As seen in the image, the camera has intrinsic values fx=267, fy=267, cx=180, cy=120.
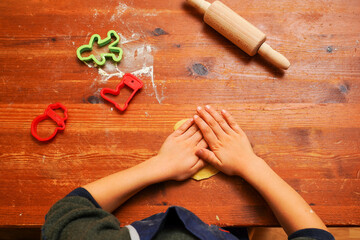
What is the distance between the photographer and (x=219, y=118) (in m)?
0.76

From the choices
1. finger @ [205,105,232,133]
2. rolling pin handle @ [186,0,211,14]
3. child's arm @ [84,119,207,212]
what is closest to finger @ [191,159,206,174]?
child's arm @ [84,119,207,212]

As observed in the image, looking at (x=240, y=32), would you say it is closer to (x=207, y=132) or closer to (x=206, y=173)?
(x=207, y=132)

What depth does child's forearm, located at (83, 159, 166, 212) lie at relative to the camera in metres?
0.67

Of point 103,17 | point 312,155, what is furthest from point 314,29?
point 103,17

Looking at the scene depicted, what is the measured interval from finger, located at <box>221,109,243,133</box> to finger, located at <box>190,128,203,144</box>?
87mm

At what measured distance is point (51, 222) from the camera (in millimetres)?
573

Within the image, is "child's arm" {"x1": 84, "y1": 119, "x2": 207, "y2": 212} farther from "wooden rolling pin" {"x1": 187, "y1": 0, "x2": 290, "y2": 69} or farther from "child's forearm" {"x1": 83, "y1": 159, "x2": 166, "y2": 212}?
"wooden rolling pin" {"x1": 187, "y1": 0, "x2": 290, "y2": 69}

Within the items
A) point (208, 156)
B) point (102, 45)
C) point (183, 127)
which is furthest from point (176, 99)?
point (102, 45)

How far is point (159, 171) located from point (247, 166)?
0.23 m

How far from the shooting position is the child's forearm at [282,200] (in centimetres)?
64

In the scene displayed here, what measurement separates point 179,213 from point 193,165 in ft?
0.47

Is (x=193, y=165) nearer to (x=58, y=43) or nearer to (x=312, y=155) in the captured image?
(x=312, y=155)

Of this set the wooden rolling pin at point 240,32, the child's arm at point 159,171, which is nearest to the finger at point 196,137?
the child's arm at point 159,171

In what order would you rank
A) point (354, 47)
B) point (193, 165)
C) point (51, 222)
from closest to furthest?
point (51, 222)
point (193, 165)
point (354, 47)
